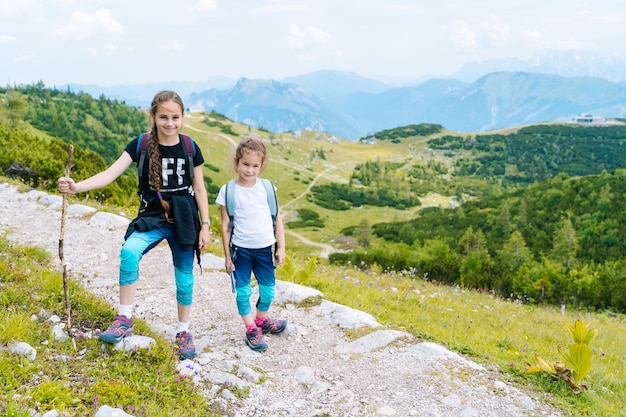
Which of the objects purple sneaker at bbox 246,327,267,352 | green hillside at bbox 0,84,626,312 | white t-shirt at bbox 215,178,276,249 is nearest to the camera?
white t-shirt at bbox 215,178,276,249

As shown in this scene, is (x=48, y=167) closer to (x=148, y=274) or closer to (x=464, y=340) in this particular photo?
(x=148, y=274)

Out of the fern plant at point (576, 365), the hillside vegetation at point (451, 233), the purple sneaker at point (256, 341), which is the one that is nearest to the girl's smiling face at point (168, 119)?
the hillside vegetation at point (451, 233)

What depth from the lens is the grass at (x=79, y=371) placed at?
163 inches

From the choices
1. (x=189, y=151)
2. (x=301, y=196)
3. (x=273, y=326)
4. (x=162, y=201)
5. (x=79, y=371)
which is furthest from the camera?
(x=301, y=196)

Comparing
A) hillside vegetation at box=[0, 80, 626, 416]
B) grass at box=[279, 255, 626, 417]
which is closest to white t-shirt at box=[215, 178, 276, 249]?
hillside vegetation at box=[0, 80, 626, 416]

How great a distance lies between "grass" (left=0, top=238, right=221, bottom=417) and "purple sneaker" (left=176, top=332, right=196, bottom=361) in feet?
0.52

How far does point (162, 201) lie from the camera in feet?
17.6

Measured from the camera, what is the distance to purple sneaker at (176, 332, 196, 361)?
18.6 ft

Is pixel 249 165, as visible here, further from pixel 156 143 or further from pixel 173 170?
pixel 156 143

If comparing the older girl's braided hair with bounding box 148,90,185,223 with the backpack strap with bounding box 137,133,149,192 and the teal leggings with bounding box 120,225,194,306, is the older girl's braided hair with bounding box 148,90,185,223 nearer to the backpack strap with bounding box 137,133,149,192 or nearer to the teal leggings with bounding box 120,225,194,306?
the backpack strap with bounding box 137,133,149,192

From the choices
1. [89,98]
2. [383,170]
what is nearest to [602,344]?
[383,170]

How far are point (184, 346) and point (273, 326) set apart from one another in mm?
1556

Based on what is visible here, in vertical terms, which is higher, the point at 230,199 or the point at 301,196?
the point at 230,199

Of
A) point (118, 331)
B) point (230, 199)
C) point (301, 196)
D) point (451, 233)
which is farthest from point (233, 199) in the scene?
point (301, 196)
